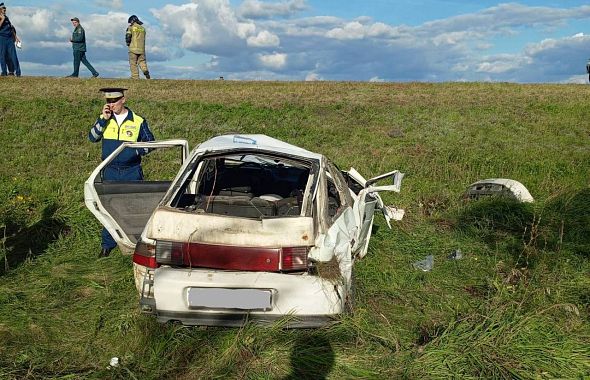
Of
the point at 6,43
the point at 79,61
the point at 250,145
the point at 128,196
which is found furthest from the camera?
the point at 79,61

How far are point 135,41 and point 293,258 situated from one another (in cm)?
1487

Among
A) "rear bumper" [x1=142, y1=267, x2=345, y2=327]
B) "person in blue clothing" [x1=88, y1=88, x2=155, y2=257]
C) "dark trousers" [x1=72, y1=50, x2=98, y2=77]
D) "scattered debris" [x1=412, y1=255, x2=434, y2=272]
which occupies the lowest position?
"scattered debris" [x1=412, y1=255, x2=434, y2=272]

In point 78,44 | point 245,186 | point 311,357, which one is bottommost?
point 311,357

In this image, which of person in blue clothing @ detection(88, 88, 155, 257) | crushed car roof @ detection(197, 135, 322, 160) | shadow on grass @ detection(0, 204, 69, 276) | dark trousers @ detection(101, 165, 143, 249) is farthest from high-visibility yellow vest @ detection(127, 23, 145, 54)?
crushed car roof @ detection(197, 135, 322, 160)

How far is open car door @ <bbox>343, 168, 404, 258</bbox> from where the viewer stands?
4.39 m

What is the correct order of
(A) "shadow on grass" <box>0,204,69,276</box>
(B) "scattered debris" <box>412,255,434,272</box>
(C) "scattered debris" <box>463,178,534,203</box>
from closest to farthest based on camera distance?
(B) "scattered debris" <box>412,255,434,272</box>, (A) "shadow on grass" <box>0,204,69,276</box>, (C) "scattered debris" <box>463,178,534,203</box>

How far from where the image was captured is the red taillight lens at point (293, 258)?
3.38 metres

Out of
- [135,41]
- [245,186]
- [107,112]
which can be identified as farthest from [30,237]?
[135,41]

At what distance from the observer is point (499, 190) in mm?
8156

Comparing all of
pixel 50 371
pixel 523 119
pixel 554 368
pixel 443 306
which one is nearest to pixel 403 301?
pixel 443 306

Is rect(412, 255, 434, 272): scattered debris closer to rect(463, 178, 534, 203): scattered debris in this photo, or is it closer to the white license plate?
the white license plate

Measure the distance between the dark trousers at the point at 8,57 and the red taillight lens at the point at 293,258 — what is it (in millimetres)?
14611

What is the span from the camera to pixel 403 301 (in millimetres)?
4469

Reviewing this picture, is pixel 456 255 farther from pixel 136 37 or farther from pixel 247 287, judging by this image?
pixel 136 37
